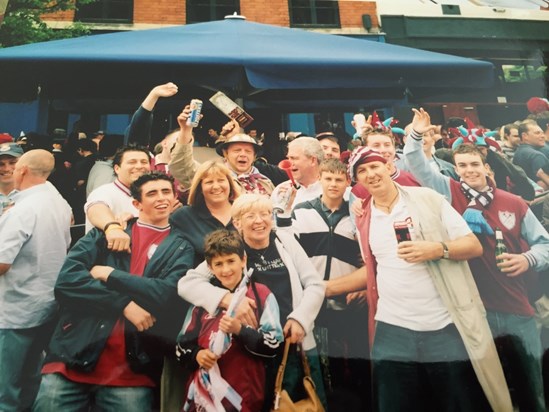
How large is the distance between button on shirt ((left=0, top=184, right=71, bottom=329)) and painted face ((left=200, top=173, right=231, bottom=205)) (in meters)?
1.12

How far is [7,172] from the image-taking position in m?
3.28

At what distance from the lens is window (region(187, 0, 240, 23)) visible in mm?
4020

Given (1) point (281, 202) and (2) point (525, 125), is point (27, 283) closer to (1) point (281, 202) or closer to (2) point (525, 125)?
(1) point (281, 202)

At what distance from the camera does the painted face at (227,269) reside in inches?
115

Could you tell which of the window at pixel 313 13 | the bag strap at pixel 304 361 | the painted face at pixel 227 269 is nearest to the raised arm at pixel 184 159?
the painted face at pixel 227 269

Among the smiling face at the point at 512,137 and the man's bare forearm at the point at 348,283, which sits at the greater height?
the smiling face at the point at 512,137

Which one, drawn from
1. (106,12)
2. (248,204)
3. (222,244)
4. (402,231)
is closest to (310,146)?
(248,204)

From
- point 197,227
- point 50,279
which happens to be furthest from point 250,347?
point 50,279

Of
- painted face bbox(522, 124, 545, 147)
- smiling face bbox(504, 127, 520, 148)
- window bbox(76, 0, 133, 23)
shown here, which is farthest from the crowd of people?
window bbox(76, 0, 133, 23)

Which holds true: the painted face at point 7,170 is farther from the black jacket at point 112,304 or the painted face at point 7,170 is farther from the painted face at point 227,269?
the painted face at point 227,269

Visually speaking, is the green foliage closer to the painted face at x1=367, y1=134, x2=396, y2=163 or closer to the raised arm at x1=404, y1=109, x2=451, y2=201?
the painted face at x1=367, y1=134, x2=396, y2=163

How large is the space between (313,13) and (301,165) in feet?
5.83

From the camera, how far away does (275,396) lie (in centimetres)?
274

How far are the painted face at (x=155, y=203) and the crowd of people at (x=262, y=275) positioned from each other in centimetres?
1
